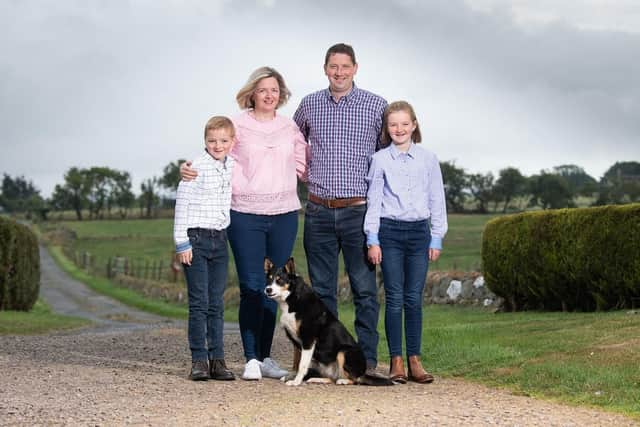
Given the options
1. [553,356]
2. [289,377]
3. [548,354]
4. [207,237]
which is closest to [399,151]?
[207,237]

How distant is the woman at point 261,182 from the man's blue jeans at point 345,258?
0.23 meters

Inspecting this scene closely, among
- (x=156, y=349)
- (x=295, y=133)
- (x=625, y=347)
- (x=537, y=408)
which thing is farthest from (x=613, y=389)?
(x=156, y=349)

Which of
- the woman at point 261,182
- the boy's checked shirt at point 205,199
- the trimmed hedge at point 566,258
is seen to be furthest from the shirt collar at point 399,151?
the trimmed hedge at point 566,258

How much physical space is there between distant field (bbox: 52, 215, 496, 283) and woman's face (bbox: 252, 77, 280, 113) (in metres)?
22.8

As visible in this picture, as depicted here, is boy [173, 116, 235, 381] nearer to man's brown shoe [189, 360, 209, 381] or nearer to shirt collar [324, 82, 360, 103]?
man's brown shoe [189, 360, 209, 381]

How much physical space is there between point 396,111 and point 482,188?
7289cm

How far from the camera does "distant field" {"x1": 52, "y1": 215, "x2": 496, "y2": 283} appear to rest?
4572cm

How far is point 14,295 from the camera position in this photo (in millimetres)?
24219

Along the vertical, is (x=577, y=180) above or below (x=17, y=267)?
above

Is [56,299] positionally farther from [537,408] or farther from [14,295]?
[537,408]

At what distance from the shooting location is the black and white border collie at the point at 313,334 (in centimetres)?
809

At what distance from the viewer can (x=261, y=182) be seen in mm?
8352

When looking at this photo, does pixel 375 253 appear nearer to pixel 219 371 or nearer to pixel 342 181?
pixel 342 181

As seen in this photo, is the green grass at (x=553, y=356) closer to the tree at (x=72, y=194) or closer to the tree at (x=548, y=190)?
the tree at (x=548, y=190)
